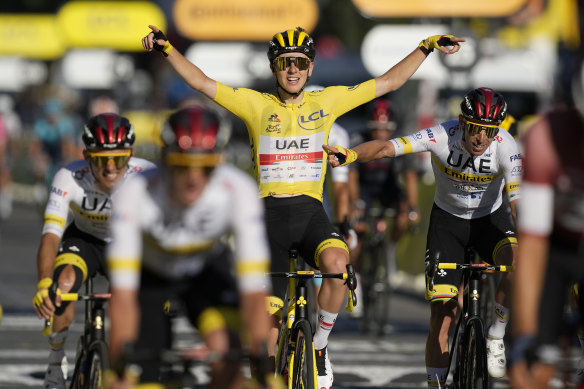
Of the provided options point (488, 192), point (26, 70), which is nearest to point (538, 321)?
point (488, 192)

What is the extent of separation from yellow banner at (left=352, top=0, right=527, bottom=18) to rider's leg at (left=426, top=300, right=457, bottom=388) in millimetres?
16601

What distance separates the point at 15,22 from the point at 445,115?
5857 cm

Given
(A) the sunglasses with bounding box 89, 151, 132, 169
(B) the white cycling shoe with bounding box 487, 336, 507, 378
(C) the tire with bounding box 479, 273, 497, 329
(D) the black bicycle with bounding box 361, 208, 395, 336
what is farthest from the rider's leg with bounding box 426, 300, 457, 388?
(D) the black bicycle with bounding box 361, 208, 395, 336

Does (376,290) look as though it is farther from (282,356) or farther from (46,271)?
(46,271)

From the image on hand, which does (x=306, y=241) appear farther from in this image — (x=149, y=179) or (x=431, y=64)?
(x=431, y=64)

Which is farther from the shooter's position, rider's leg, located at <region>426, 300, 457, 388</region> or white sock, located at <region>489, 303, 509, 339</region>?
white sock, located at <region>489, 303, 509, 339</region>

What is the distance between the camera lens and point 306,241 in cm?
923

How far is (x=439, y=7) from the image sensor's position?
2744 centimetres

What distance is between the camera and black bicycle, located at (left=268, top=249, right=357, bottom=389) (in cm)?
841

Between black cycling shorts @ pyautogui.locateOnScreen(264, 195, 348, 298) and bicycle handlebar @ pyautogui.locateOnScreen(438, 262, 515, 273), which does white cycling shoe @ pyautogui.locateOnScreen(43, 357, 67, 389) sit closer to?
black cycling shorts @ pyautogui.locateOnScreen(264, 195, 348, 298)

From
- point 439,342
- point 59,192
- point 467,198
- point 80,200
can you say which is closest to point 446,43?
point 467,198

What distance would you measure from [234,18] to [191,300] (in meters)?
39.9

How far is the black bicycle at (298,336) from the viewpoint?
841 centimetres

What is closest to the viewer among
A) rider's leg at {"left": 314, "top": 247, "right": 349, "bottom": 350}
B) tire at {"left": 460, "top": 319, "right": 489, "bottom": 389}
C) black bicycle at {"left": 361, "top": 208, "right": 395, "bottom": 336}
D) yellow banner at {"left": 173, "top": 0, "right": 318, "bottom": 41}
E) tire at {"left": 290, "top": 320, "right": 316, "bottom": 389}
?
tire at {"left": 290, "top": 320, "right": 316, "bottom": 389}
